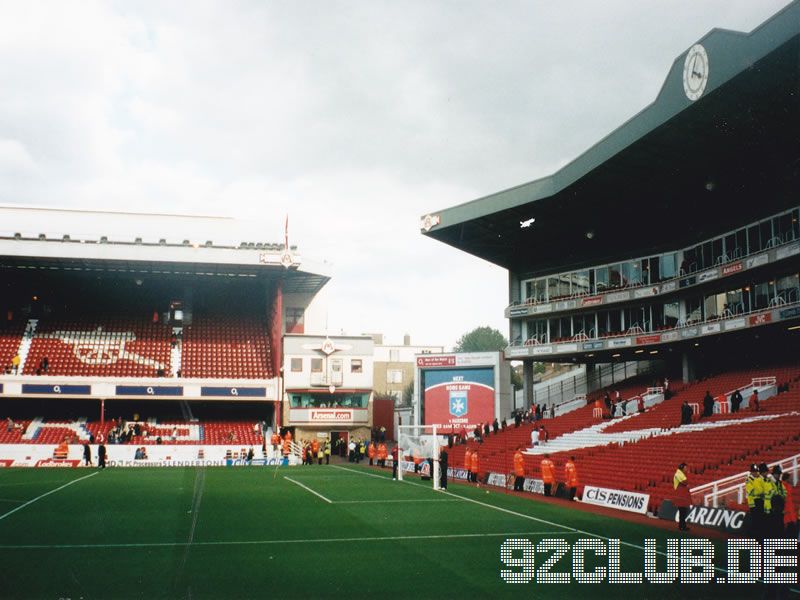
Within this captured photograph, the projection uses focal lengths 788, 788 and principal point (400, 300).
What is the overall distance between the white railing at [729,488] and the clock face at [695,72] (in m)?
12.8

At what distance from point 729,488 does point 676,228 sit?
25.0 meters

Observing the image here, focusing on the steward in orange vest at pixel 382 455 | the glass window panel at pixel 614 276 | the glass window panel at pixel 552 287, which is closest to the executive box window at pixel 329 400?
the steward in orange vest at pixel 382 455

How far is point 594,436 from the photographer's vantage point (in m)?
39.4

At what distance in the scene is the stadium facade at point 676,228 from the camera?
91.0ft

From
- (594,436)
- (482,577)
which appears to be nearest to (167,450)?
(594,436)

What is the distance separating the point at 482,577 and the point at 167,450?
39.7 metres

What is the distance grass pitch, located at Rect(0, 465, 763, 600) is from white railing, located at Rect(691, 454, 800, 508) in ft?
8.49

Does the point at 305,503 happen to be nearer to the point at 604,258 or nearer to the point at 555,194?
the point at 555,194

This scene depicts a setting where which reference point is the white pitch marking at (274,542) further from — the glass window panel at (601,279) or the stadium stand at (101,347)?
the stadium stand at (101,347)

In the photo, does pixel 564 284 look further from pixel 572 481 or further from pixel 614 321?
pixel 572 481

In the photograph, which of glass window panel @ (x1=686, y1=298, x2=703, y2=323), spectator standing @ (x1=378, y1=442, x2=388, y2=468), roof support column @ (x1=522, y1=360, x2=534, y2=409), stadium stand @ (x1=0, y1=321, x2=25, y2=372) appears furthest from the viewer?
stadium stand @ (x1=0, y1=321, x2=25, y2=372)

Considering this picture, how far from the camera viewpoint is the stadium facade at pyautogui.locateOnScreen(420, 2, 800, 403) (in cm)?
2775

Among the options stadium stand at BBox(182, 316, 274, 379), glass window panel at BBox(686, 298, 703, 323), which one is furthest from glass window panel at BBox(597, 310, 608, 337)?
stadium stand at BBox(182, 316, 274, 379)

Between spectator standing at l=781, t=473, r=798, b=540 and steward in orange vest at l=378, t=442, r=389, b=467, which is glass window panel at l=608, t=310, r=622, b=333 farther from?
spectator standing at l=781, t=473, r=798, b=540
